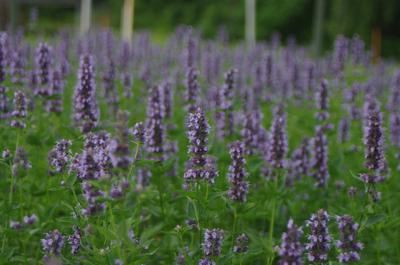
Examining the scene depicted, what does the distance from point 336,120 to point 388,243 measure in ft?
14.5

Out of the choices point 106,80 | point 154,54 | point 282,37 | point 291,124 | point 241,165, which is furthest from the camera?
point 282,37

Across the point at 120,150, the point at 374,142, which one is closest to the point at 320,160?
the point at 374,142

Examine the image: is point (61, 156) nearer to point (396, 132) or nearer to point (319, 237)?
point (319, 237)

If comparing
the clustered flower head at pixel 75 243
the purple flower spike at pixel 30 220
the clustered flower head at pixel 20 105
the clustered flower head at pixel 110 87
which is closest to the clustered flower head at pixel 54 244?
the clustered flower head at pixel 75 243

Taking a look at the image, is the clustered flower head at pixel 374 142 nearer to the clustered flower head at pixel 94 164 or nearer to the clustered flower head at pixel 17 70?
the clustered flower head at pixel 94 164

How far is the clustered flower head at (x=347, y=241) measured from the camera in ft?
10.8

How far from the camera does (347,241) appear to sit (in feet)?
11.0

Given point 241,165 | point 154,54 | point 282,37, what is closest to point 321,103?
Answer: point 241,165

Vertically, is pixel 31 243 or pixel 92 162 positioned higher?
pixel 92 162

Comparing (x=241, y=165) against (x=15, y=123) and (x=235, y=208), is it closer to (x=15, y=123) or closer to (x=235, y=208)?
(x=235, y=208)

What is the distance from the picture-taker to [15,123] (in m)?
4.75

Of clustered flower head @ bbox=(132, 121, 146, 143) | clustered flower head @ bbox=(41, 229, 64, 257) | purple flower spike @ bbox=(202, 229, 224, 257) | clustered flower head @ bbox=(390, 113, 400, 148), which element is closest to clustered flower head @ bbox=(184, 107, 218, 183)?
clustered flower head @ bbox=(132, 121, 146, 143)

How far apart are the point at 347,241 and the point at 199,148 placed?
3.62ft

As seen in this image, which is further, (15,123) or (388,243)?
(388,243)
